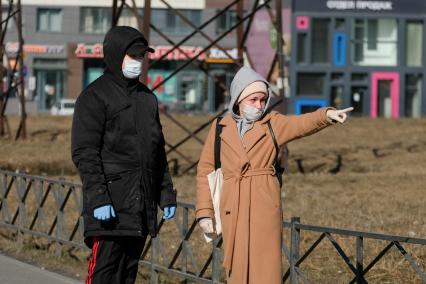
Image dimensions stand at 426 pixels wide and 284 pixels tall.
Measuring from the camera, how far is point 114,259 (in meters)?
5.95

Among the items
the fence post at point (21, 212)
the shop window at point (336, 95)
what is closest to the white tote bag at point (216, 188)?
the fence post at point (21, 212)

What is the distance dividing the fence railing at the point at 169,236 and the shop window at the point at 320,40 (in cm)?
4531

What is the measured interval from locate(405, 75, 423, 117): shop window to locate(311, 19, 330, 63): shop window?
5162 mm

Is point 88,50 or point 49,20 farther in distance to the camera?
point 49,20

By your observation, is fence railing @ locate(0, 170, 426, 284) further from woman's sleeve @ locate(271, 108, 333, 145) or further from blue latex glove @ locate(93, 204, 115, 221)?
blue latex glove @ locate(93, 204, 115, 221)

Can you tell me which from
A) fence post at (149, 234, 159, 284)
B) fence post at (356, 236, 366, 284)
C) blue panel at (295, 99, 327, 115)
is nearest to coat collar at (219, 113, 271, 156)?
fence post at (356, 236, 366, 284)

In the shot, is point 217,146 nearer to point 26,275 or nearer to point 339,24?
point 26,275

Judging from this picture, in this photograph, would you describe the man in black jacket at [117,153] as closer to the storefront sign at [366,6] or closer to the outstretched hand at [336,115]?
the outstretched hand at [336,115]

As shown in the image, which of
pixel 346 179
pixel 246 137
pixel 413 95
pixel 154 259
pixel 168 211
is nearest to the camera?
pixel 246 137

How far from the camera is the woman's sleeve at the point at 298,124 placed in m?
5.59

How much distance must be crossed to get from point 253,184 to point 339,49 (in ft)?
170

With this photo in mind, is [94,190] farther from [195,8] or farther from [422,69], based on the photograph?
[195,8]

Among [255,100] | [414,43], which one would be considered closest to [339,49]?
[414,43]

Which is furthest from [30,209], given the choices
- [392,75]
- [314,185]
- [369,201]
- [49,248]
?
[392,75]
